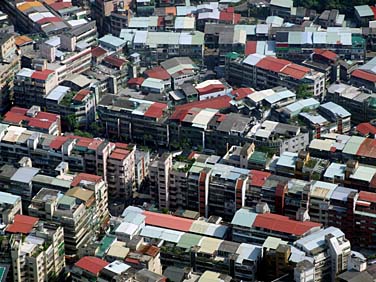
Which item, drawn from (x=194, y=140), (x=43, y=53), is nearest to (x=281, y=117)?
(x=194, y=140)

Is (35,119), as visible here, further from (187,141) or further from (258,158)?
(258,158)

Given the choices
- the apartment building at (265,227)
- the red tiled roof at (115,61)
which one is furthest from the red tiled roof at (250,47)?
the apartment building at (265,227)

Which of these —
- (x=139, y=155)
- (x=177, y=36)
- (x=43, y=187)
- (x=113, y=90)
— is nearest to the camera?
(x=43, y=187)

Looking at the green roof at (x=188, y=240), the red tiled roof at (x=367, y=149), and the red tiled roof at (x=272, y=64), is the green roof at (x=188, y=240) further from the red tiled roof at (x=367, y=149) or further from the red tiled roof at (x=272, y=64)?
the red tiled roof at (x=272, y=64)

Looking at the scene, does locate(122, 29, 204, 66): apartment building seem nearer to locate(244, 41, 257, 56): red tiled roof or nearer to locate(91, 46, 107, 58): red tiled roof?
locate(91, 46, 107, 58): red tiled roof

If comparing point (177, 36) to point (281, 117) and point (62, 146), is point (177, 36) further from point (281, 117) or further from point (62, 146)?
point (62, 146)

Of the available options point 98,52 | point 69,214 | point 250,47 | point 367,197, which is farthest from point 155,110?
point 367,197
